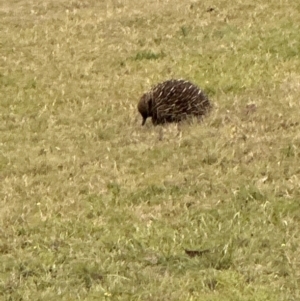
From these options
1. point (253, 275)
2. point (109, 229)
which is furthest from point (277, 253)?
point (109, 229)

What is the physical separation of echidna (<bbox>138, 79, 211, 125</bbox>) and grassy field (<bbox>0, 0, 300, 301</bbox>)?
0.20 m

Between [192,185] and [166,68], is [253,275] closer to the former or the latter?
[192,185]

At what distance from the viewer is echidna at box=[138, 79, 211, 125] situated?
916 centimetres

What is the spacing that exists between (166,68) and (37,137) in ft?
9.71

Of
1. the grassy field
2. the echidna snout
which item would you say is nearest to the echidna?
the echidna snout

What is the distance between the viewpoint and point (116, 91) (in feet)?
34.7

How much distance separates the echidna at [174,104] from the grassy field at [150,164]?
0.20m

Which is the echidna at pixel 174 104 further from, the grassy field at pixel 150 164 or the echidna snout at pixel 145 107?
the grassy field at pixel 150 164

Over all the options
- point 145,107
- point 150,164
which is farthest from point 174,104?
point 150,164

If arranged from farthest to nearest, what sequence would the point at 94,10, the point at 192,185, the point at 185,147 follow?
the point at 94,10 < the point at 185,147 < the point at 192,185

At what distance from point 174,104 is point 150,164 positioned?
1729 mm

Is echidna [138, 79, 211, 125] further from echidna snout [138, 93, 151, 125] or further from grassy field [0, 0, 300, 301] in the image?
grassy field [0, 0, 300, 301]

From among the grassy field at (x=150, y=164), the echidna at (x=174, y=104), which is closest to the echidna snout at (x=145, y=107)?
the echidna at (x=174, y=104)

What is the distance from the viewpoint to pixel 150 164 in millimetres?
7691
